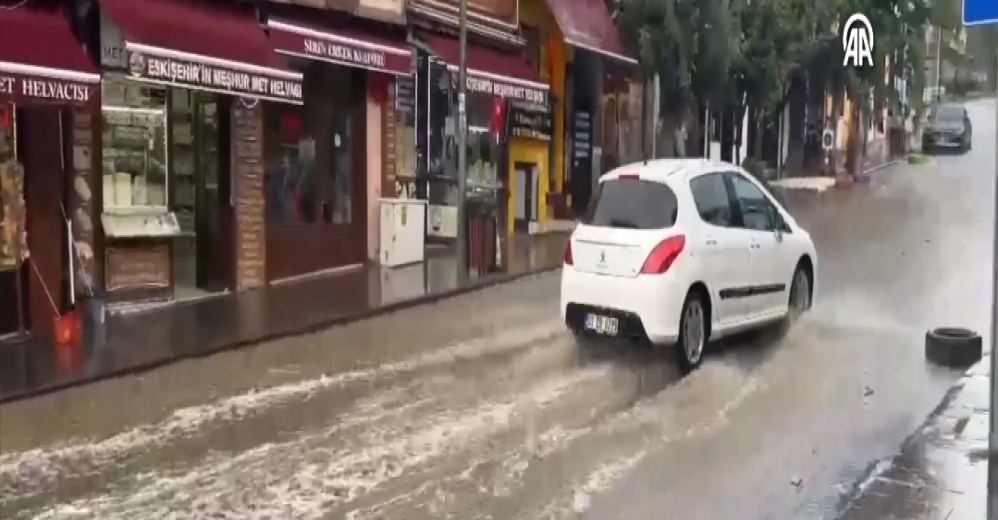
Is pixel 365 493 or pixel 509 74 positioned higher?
pixel 509 74

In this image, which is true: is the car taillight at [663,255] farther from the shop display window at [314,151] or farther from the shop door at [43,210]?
the shop display window at [314,151]

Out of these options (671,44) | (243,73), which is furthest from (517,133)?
(243,73)

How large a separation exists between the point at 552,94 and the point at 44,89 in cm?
1532

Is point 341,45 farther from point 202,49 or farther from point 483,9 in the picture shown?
point 483,9

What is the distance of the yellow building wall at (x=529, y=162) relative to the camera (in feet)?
78.8

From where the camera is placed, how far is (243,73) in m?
14.1

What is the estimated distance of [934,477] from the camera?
25.4ft

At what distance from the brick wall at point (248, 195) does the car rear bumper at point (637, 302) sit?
6019 millimetres

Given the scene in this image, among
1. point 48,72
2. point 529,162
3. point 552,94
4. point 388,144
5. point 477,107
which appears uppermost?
point 552,94

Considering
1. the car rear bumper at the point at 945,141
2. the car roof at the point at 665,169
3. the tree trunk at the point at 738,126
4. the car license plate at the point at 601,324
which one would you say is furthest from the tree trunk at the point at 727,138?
the car license plate at the point at 601,324

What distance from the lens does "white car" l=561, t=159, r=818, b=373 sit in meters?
11.0

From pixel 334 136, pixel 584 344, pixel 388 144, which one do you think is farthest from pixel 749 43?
pixel 584 344

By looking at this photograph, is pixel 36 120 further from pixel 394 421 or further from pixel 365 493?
pixel 365 493

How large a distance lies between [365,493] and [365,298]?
805 cm
